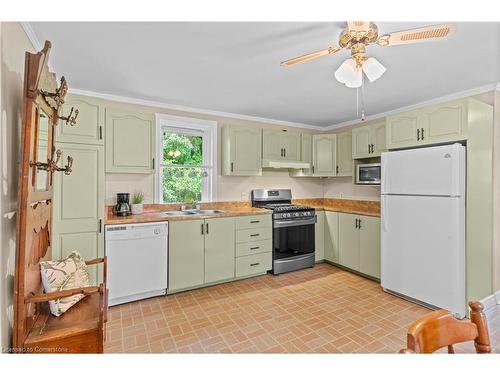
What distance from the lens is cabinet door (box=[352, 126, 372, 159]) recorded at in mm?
3740

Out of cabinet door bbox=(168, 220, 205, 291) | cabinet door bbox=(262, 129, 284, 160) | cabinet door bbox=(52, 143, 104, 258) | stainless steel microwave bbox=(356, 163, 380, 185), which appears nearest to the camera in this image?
cabinet door bbox=(52, 143, 104, 258)

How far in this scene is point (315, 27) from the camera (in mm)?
1772

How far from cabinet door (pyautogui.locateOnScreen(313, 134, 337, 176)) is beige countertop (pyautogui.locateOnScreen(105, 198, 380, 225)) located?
599 millimetres

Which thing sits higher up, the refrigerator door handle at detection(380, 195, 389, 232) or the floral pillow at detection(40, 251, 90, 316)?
the refrigerator door handle at detection(380, 195, 389, 232)

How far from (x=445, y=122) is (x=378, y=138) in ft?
3.15

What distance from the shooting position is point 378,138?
358 centimetres

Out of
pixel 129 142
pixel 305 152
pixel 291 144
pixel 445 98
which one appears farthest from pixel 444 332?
pixel 305 152

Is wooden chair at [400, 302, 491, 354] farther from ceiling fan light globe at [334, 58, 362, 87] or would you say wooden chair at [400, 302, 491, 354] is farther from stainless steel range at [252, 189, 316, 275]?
stainless steel range at [252, 189, 316, 275]

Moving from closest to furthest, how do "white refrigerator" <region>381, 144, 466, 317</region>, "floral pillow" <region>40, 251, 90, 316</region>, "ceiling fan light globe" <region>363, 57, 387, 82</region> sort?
1. "floral pillow" <region>40, 251, 90, 316</region>
2. "ceiling fan light globe" <region>363, 57, 387, 82</region>
3. "white refrigerator" <region>381, 144, 466, 317</region>

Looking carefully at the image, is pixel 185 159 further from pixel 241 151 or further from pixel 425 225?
pixel 425 225

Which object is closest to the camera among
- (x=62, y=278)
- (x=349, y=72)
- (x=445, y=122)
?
(x=62, y=278)

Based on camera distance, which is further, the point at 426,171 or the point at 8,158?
the point at 426,171

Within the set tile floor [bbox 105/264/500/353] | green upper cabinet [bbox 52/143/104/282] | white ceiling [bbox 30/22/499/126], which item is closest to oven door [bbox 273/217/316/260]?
tile floor [bbox 105/264/500/353]
